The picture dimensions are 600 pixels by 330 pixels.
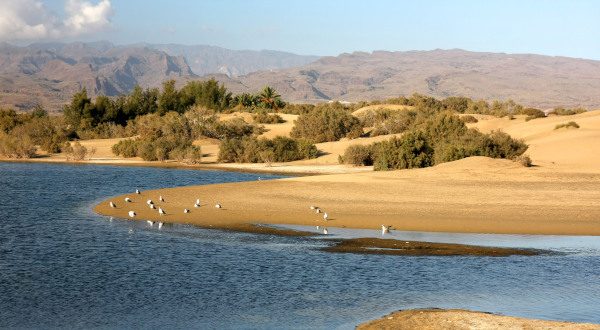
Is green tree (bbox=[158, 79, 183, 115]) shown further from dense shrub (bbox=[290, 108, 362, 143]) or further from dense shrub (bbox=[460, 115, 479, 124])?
dense shrub (bbox=[460, 115, 479, 124])

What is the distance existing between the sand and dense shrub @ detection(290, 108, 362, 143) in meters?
56.7

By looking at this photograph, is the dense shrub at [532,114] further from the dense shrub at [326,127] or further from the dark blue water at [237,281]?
the dark blue water at [237,281]

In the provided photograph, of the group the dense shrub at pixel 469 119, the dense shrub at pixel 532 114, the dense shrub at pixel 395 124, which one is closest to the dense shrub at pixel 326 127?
the dense shrub at pixel 395 124

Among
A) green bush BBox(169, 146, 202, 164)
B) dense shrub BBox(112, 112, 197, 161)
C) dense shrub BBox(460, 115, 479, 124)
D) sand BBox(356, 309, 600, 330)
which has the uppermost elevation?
dense shrub BBox(460, 115, 479, 124)

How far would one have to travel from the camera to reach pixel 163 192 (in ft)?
120

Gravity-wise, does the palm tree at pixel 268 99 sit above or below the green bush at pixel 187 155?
above

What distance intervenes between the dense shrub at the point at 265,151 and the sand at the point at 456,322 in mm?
45403

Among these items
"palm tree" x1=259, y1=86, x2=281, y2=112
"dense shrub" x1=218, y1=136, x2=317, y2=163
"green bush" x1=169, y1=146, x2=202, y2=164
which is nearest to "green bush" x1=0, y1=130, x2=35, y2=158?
"green bush" x1=169, y1=146, x2=202, y2=164

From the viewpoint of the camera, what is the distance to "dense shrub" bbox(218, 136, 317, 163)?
202 feet

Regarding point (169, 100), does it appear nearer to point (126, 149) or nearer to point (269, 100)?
point (269, 100)

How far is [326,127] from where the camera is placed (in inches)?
2950

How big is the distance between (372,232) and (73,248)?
9696mm

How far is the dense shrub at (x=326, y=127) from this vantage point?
73.4 m

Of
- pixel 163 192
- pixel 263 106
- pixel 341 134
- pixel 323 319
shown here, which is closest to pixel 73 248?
pixel 323 319
